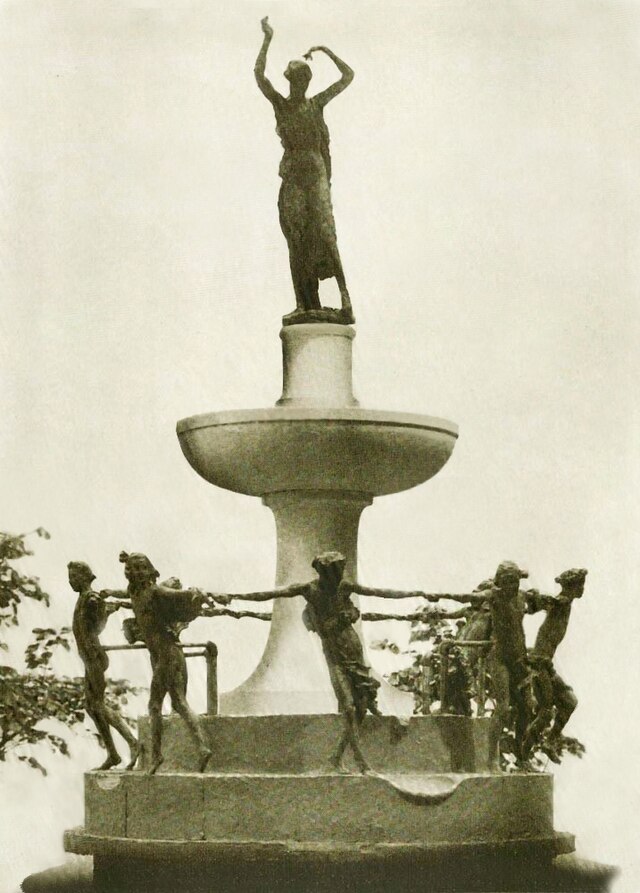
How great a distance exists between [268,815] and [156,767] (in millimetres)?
1002

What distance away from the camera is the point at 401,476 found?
18984mm

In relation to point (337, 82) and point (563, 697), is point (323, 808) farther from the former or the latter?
point (337, 82)

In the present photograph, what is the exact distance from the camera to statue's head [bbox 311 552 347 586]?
17.2 meters

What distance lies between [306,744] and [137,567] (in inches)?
68.9

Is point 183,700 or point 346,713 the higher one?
point 183,700

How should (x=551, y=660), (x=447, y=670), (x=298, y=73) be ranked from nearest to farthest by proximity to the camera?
(x=551, y=660) < (x=447, y=670) < (x=298, y=73)

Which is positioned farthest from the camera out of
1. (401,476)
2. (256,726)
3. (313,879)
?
(401,476)

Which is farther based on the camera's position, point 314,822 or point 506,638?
point 506,638

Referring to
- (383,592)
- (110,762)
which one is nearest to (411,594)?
(383,592)

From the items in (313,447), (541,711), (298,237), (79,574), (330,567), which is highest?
(298,237)

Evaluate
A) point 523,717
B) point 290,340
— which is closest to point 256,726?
point 523,717

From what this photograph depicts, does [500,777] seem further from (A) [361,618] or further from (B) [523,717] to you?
(A) [361,618]

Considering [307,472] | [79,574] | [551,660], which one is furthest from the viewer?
[307,472]

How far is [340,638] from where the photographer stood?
17203mm
